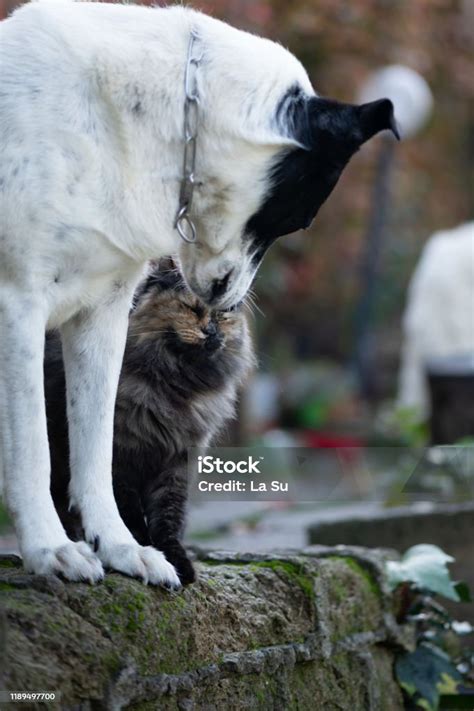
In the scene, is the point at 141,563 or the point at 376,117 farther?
the point at 376,117

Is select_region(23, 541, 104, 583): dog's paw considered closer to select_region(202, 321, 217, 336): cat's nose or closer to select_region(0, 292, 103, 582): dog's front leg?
select_region(0, 292, 103, 582): dog's front leg

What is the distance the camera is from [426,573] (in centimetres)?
407

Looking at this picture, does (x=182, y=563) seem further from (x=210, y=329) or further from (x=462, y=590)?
(x=462, y=590)

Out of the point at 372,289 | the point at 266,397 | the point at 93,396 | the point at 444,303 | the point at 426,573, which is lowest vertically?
the point at 426,573

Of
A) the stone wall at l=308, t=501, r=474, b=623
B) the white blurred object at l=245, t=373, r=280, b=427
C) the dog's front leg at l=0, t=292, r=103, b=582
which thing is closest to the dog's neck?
the dog's front leg at l=0, t=292, r=103, b=582

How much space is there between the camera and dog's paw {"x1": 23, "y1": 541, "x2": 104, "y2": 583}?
280cm

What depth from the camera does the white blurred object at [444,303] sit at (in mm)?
11820

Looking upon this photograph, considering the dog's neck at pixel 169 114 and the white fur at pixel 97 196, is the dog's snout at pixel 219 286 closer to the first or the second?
the white fur at pixel 97 196

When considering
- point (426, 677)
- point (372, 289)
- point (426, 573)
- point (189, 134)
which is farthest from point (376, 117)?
point (372, 289)

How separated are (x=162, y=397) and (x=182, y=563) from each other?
858mm

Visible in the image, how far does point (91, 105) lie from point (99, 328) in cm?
59

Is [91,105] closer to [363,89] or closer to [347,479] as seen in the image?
[347,479]

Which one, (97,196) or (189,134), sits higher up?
(189,134)

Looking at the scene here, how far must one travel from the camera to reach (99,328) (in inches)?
128
